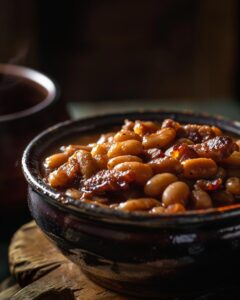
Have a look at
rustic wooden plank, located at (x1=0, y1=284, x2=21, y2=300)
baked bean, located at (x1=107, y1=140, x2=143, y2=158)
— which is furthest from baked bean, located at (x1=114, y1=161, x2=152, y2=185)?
rustic wooden plank, located at (x1=0, y1=284, x2=21, y2=300)

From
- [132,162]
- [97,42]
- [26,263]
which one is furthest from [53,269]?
[97,42]

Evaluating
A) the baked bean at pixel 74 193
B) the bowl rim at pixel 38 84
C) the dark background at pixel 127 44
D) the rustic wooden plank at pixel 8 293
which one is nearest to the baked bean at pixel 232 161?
the baked bean at pixel 74 193

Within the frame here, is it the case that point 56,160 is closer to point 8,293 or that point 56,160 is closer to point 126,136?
point 126,136

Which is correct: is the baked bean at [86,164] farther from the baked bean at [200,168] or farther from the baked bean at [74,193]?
the baked bean at [200,168]

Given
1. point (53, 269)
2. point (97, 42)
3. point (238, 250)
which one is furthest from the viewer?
point (97, 42)

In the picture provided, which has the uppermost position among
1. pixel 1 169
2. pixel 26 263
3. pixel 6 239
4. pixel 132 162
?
pixel 132 162

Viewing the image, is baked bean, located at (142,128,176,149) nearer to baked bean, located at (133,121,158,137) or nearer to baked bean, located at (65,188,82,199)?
baked bean, located at (133,121,158,137)

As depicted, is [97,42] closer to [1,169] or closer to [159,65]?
[159,65]
